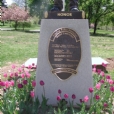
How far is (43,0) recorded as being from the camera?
33.7 metres

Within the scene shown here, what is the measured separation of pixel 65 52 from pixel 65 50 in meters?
0.03

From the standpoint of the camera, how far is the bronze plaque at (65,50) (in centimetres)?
371

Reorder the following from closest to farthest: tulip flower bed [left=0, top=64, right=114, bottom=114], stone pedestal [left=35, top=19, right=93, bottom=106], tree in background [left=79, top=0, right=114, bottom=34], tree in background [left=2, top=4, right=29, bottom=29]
→ tulip flower bed [left=0, top=64, right=114, bottom=114] → stone pedestal [left=35, top=19, right=93, bottom=106] → tree in background [left=79, top=0, right=114, bottom=34] → tree in background [left=2, top=4, right=29, bottom=29]

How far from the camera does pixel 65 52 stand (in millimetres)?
3721

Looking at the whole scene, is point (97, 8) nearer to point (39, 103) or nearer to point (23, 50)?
point (23, 50)

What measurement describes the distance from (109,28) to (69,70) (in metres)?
51.1

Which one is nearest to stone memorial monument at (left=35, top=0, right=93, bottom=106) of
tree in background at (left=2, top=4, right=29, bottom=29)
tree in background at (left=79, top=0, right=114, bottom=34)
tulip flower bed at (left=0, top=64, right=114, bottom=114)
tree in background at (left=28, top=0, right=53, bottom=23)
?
tulip flower bed at (left=0, top=64, right=114, bottom=114)

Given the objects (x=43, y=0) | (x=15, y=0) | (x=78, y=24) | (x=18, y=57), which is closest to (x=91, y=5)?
(x=43, y=0)

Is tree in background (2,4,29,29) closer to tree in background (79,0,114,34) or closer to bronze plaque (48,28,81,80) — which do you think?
tree in background (79,0,114,34)

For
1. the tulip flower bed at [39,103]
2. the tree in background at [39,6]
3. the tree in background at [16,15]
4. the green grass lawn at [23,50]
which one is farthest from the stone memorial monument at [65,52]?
the tree in background at [39,6]

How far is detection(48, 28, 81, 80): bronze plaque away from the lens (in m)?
3.71

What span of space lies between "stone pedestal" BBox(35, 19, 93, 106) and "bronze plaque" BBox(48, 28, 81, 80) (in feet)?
0.16

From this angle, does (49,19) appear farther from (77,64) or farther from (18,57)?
(18,57)

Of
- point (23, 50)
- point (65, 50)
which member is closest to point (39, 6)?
point (23, 50)
